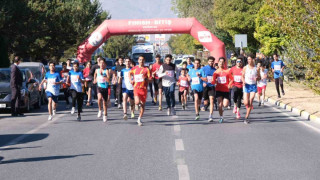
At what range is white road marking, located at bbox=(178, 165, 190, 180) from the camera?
7918 mm

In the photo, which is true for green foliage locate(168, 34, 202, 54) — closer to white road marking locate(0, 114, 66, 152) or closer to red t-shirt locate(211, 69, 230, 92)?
red t-shirt locate(211, 69, 230, 92)

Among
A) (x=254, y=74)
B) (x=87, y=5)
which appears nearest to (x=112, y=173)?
(x=254, y=74)

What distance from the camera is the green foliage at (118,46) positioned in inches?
4075

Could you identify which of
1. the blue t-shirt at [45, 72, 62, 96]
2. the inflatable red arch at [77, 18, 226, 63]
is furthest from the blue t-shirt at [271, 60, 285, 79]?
the inflatable red arch at [77, 18, 226, 63]

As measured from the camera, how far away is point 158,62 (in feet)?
63.4

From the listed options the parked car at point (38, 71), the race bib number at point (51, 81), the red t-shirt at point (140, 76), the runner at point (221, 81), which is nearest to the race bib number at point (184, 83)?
the runner at point (221, 81)

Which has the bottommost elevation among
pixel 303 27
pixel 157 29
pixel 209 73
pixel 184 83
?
pixel 184 83

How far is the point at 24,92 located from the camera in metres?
19.6

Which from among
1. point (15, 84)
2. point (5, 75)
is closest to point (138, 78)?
point (15, 84)

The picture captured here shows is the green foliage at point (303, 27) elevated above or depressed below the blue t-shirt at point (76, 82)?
above

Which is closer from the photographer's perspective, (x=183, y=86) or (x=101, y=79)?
(x=101, y=79)

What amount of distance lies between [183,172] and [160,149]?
7.82 ft

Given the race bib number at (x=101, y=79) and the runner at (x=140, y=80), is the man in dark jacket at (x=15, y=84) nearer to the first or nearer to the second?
the race bib number at (x=101, y=79)

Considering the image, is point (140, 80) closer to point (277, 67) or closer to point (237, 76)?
point (237, 76)
